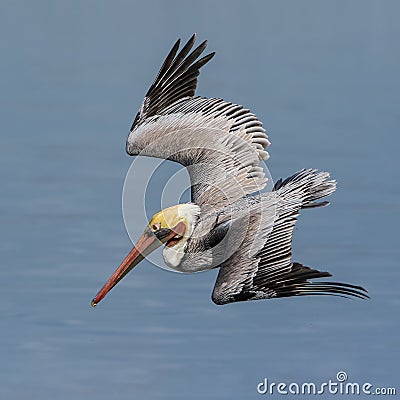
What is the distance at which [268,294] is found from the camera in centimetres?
861

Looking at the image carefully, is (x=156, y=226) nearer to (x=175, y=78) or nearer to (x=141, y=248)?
(x=141, y=248)

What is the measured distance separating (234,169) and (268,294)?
1.54 meters

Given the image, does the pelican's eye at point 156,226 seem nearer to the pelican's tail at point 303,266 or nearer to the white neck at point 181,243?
the white neck at point 181,243

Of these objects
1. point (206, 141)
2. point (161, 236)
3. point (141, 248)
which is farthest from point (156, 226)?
point (206, 141)

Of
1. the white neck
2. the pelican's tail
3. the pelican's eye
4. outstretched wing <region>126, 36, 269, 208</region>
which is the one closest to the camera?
the pelican's tail

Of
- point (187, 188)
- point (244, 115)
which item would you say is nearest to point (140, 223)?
point (187, 188)

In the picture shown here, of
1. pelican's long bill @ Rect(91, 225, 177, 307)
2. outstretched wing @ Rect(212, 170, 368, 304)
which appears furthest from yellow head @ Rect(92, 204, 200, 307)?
outstretched wing @ Rect(212, 170, 368, 304)

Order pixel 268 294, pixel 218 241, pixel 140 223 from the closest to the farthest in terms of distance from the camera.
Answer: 1. pixel 268 294
2. pixel 218 241
3. pixel 140 223

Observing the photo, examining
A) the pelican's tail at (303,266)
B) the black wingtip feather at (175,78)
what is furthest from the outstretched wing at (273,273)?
the black wingtip feather at (175,78)

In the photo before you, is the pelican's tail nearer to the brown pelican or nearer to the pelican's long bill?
the brown pelican

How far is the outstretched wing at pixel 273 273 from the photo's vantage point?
8609 mm

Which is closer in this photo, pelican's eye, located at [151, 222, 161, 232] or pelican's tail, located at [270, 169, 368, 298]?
pelican's tail, located at [270, 169, 368, 298]

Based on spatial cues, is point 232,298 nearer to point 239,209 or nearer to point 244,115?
point 239,209

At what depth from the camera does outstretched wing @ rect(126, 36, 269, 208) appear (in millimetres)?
Result: 9891
